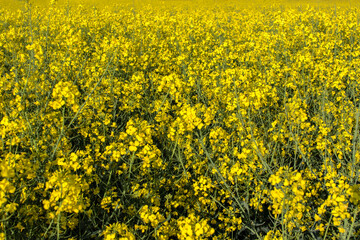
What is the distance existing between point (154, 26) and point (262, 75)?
3724 mm

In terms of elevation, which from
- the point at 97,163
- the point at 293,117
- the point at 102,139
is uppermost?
the point at 293,117

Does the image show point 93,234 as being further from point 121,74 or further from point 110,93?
point 121,74

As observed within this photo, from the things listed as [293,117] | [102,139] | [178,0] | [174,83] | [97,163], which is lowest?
[97,163]

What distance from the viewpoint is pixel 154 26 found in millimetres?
6848

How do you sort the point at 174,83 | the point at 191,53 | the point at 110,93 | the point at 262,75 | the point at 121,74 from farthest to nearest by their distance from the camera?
the point at 191,53 → the point at 121,74 → the point at 262,75 → the point at 110,93 → the point at 174,83

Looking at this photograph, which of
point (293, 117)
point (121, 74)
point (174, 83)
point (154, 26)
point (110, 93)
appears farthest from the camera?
point (154, 26)

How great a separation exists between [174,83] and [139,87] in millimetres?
973

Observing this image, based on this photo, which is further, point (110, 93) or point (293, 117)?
point (110, 93)

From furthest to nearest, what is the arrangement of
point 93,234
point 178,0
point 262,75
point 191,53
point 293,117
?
point 178,0
point 191,53
point 262,75
point 293,117
point 93,234

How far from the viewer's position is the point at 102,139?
2465 mm

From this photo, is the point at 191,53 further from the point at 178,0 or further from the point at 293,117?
the point at 178,0

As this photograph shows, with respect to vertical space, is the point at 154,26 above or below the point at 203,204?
above

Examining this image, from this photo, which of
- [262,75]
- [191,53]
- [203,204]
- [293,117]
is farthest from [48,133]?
[191,53]

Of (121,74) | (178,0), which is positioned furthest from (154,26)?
(178,0)
